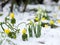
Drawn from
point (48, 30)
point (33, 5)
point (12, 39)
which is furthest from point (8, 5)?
point (12, 39)

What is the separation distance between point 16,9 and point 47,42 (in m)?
2.00

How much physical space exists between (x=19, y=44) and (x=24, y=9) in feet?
6.82

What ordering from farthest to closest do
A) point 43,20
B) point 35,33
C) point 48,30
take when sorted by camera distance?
point 43,20, point 48,30, point 35,33

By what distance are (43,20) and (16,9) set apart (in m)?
0.97

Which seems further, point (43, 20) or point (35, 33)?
point (43, 20)

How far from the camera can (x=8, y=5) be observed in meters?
5.12

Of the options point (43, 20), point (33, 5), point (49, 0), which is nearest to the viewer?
point (43, 20)

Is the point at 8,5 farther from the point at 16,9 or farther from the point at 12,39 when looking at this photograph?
the point at 12,39

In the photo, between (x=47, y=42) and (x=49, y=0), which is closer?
(x=47, y=42)

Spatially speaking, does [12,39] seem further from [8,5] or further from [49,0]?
[49,0]

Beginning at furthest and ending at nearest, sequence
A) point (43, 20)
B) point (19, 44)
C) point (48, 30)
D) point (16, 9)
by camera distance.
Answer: point (16, 9), point (43, 20), point (48, 30), point (19, 44)

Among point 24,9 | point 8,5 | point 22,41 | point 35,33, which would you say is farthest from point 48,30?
point 8,5

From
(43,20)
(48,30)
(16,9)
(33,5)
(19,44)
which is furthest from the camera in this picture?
(33,5)

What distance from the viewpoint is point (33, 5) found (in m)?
5.48
